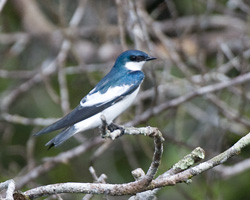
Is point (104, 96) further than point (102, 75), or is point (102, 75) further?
point (102, 75)

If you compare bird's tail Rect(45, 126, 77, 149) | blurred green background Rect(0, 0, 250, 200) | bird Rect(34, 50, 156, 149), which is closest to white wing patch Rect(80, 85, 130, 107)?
bird Rect(34, 50, 156, 149)

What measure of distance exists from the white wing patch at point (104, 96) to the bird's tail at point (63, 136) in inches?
6.1

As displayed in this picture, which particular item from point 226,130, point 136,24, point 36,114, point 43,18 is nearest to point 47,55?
point 43,18

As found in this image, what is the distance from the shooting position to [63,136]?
2.06m

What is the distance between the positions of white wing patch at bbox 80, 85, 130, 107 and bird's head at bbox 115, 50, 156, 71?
0.75 feet

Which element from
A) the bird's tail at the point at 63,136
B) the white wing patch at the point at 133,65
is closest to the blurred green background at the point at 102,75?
the white wing patch at the point at 133,65

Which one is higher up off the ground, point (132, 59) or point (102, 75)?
point (132, 59)

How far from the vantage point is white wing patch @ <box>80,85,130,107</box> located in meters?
2.27

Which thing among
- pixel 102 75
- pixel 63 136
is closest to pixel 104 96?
pixel 63 136

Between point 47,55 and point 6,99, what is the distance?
95 centimetres

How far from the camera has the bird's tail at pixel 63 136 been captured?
199 centimetres

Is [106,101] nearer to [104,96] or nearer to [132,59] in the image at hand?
[104,96]

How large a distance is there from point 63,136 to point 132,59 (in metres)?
0.65

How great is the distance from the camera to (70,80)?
3.96m
